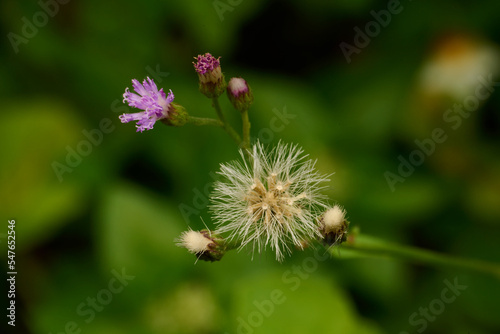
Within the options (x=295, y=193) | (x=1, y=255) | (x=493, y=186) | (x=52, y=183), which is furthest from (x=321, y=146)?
(x=1, y=255)

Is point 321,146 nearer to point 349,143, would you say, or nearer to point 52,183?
point 349,143

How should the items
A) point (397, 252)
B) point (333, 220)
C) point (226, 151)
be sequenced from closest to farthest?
point (333, 220) → point (397, 252) → point (226, 151)

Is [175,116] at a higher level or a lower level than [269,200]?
higher

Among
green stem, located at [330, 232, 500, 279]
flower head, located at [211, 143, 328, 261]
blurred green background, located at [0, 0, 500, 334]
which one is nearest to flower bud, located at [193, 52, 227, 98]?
flower head, located at [211, 143, 328, 261]

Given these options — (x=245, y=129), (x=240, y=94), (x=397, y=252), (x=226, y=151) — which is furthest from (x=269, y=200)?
(x=226, y=151)

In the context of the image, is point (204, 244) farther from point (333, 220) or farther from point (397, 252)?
point (397, 252)

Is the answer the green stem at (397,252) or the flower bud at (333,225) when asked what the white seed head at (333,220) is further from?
the green stem at (397,252)
